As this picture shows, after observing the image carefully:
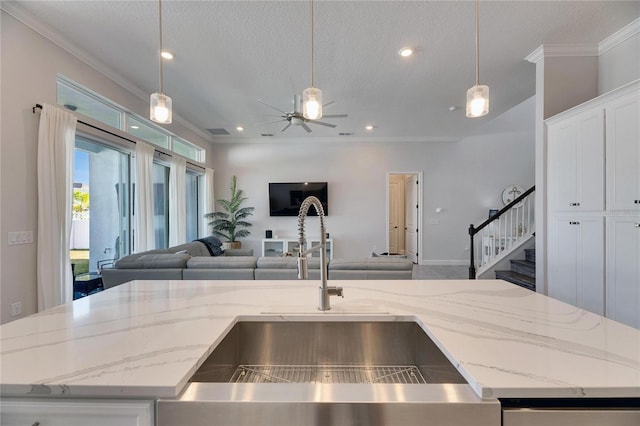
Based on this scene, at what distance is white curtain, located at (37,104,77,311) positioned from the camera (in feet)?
8.23

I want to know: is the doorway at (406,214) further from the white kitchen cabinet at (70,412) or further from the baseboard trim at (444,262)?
the white kitchen cabinet at (70,412)

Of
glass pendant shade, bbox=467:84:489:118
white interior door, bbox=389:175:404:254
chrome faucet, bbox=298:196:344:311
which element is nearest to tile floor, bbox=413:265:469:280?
white interior door, bbox=389:175:404:254

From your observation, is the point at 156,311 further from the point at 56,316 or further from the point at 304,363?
the point at 304,363

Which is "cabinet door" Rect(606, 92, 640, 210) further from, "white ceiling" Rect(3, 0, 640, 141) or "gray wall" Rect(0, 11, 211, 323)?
"gray wall" Rect(0, 11, 211, 323)

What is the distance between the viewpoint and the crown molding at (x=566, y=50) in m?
2.86

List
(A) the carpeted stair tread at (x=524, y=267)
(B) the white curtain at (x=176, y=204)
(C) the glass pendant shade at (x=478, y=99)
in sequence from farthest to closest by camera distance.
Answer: (B) the white curtain at (x=176, y=204) < (A) the carpeted stair tread at (x=524, y=267) < (C) the glass pendant shade at (x=478, y=99)

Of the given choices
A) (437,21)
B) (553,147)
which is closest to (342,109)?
(437,21)

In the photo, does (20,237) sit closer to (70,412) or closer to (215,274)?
(215,274)

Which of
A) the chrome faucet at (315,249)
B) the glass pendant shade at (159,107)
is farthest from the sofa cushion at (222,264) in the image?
the chrome faucet at (315,249)

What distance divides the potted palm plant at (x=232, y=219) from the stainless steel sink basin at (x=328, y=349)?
5.36 meters

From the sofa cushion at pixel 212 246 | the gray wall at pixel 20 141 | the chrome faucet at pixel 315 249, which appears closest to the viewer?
the chrome faucet at pixel 315 249

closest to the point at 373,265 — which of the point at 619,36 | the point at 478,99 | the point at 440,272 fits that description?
the point at 478,99

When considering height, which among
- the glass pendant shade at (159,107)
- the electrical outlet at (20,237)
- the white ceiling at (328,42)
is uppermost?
the white ceiling at (328,42)

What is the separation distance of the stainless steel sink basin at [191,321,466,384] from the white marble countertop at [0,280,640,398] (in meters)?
0.06
